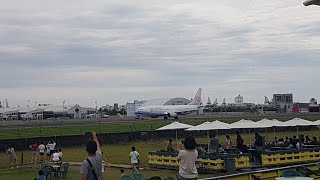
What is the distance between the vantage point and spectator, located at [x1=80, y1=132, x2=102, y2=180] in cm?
841

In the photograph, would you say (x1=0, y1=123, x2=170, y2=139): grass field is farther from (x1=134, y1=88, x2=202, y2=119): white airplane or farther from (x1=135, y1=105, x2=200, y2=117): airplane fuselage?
(x1=135, y1=105, x2=200, y2=117): airplane fuselage

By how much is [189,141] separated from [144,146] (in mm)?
31485

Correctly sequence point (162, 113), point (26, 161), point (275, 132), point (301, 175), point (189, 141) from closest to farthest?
1. point (189, 141)
2. point (301, 175)
3. point (26, 161)
4. point (275, 132)
5. point (162, 113)

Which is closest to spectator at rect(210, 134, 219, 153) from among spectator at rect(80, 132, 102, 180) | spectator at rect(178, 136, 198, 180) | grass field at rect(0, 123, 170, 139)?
spectator at rect(178, 136, 198, 180)

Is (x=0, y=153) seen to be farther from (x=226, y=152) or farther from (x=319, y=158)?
(x=319, y=158)

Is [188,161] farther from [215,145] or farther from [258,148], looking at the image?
[258,148]

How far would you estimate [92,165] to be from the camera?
8469mm

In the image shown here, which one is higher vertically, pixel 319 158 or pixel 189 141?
pixel 189 141

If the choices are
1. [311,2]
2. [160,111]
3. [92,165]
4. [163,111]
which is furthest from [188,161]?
[160,111]

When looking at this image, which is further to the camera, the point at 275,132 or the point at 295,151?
the point at 275,132

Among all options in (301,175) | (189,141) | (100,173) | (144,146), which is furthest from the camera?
(144,146)

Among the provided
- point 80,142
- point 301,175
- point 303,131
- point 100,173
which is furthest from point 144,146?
point 100,173

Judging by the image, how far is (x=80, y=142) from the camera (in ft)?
143

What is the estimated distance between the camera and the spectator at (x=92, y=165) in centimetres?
841
